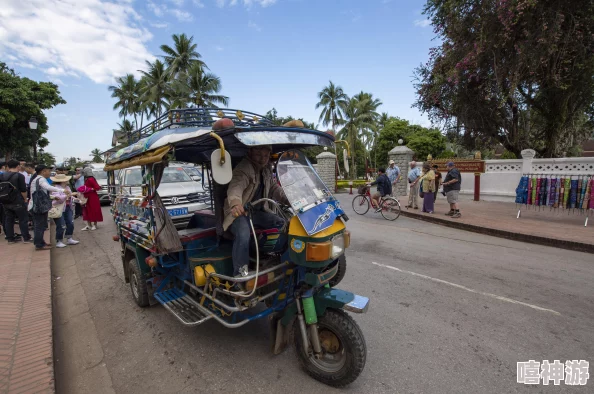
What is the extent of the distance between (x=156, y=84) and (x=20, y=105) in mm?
11889

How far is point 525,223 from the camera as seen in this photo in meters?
8.38

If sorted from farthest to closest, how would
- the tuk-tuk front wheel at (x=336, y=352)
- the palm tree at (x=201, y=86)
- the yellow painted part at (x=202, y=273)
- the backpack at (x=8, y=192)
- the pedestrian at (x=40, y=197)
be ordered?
the palm tree at (x=201, y=86) < the backpack at (x=8, y=192) < the pedestrian at (x=40, y=197) < the yellow painted part at (x=202, y=273) < the tuk-tuk front wheel at (x=336, y=352)

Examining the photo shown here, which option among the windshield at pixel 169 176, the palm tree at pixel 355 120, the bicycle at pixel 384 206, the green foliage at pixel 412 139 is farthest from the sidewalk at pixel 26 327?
the palm tree at pixel 355 120

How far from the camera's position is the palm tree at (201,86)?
28688 mm

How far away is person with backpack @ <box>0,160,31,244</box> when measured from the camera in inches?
258

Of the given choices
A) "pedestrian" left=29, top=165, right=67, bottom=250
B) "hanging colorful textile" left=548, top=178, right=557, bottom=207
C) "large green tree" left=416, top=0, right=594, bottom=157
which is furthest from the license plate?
"large green tree" left=416, top=0, right=594, bottom=157

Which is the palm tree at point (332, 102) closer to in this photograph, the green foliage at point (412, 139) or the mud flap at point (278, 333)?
the green foliage at point (412, 139)

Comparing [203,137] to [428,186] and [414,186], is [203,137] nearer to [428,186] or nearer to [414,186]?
[428,186]

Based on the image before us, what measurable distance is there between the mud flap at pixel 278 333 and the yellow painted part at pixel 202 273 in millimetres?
724

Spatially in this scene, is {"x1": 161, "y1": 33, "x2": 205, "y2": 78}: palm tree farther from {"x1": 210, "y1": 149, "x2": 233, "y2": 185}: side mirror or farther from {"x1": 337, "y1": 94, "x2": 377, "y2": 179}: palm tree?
{"x1": 210, "y1": 149, "x2": 233, "y2": 185}: side mirror

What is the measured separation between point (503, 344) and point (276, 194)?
107 inches

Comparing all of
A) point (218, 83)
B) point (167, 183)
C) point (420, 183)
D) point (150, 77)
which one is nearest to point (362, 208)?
point (420, 183)

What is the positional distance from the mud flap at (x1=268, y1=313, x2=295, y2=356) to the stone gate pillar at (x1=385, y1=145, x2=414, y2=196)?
13.5 m

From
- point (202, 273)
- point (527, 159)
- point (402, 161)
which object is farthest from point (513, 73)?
point (202, 273)
